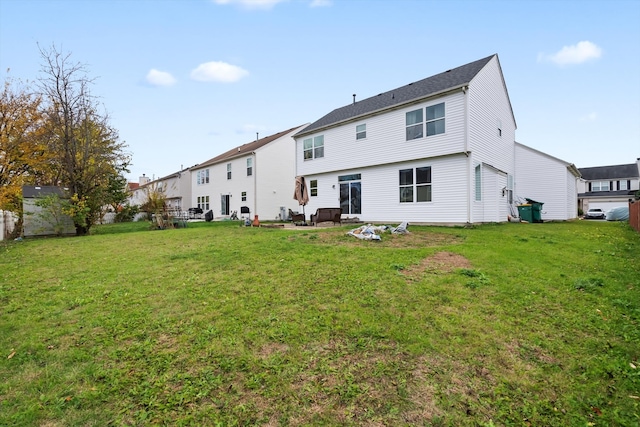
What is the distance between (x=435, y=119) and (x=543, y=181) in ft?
31.5

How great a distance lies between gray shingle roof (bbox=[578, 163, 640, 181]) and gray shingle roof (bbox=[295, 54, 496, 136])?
1812 inches

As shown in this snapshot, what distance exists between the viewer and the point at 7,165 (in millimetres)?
14508

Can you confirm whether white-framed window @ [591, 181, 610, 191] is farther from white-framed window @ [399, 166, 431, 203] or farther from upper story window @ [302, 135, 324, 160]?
upper story window @ [302, 135, 324, 160]

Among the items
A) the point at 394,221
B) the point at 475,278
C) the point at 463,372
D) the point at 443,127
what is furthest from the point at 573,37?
the point at 463,372

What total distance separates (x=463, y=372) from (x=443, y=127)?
12.2 meters

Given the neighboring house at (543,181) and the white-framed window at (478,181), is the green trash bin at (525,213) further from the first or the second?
the white-framed window at (478,181)

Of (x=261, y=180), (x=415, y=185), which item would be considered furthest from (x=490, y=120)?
(x=261, y=180)

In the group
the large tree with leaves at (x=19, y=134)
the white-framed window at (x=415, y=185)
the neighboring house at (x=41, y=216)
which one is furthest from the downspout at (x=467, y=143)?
the large tree with leaves at (x=19, y=134)

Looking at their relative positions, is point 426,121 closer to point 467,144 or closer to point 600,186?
point 467,144

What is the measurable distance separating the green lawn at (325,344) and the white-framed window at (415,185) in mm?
8108

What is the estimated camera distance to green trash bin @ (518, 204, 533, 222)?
16.2m

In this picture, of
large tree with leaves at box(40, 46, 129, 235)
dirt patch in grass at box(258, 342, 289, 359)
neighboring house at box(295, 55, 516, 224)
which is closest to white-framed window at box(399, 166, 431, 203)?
neighboring house at box(295, 55, 516, 224)

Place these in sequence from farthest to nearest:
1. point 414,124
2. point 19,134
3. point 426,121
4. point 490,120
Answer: point 490,120 < point 19,134 < point 414,124 < point 426,121

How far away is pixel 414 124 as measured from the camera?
46.1 feet
